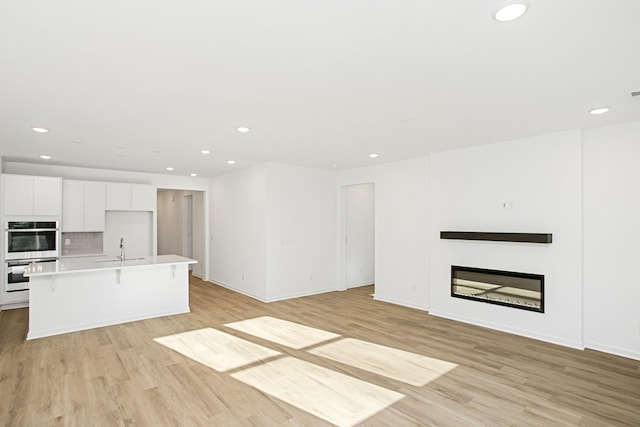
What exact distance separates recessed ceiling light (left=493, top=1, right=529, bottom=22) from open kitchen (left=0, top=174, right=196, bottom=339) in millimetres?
5121

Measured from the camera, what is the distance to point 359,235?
759 cm

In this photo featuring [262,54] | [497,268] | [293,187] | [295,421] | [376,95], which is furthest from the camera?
[293,187]

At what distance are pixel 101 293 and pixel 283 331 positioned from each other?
105 inches

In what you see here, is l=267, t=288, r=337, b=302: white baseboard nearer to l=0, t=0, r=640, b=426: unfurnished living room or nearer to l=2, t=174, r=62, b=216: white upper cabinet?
l=0, t=0, r=640, b=426: unfurnished living room

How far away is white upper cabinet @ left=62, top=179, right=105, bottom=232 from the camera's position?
623 cm

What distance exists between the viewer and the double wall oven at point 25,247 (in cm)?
560

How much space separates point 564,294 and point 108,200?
303 inches

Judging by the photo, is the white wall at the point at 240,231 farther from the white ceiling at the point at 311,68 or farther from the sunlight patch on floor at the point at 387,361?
the sunlight patch on floor at the point at 387,361

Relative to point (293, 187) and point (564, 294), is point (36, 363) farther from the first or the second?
point (564, 294)

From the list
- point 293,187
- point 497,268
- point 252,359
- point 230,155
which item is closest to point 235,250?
point 293,187

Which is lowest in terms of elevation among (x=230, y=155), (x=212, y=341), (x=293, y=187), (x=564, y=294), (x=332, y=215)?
(x=212, y=341)

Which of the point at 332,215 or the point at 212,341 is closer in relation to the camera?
the point at 212,341

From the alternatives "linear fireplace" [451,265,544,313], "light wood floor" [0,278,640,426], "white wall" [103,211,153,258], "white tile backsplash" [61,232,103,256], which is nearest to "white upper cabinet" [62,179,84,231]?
"white tile backsplash" [61,232,103,256]

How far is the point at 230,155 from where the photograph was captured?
5445mm
